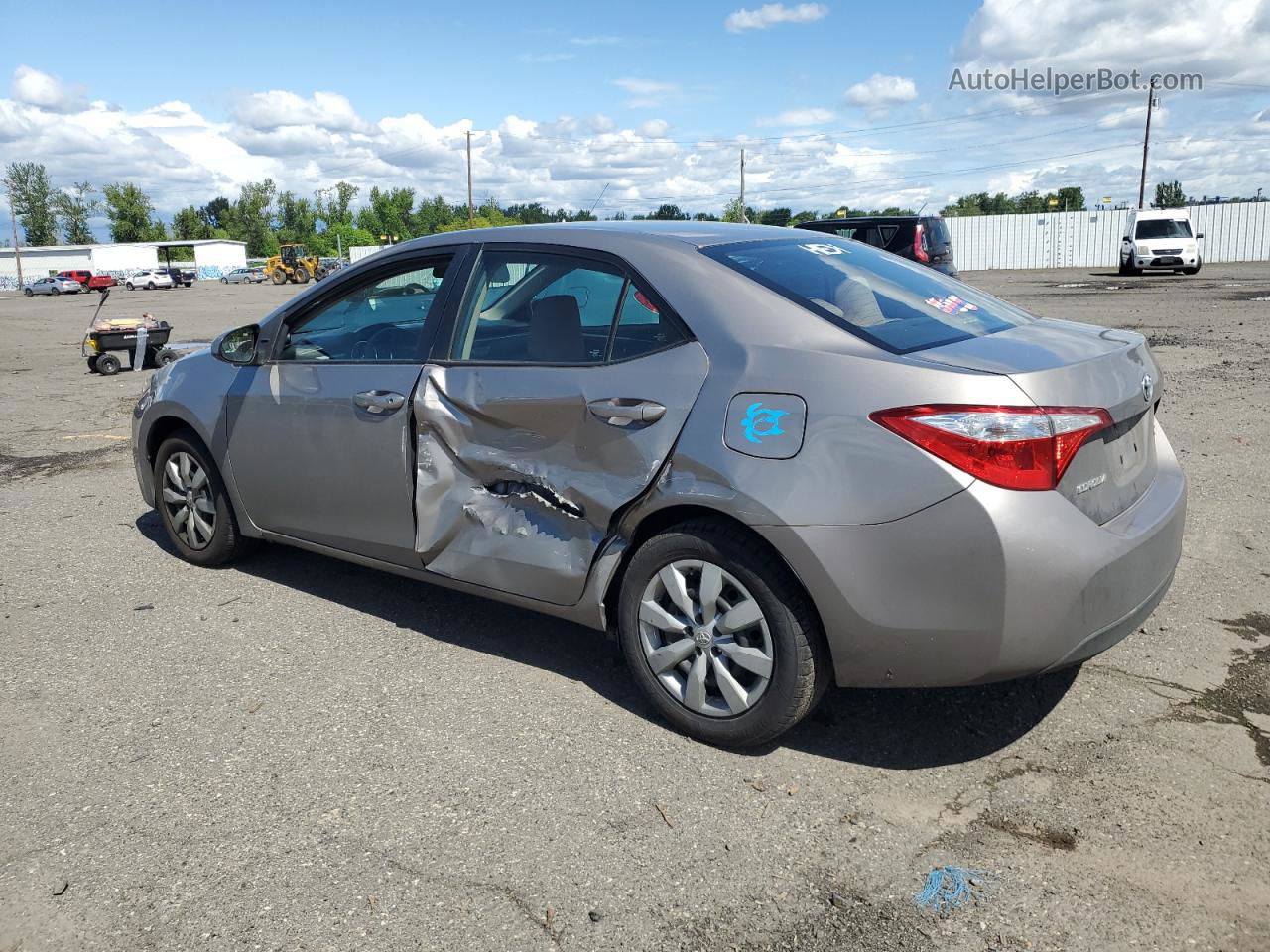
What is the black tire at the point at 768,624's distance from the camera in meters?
3.15

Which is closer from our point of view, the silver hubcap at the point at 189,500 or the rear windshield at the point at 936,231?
the silver hubcap at the point at 189,500

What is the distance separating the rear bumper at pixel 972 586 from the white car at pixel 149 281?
75422 millimetres

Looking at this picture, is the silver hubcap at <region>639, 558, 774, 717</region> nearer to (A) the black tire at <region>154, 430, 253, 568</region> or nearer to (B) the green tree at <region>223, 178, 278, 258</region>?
(A) the black tire at <region>154, 430, 253, 568</region>

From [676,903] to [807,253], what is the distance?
7.63ft

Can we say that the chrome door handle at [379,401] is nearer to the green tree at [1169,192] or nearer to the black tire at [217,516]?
the black tire at [217,516]

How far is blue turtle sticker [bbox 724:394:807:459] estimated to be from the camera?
3092 mm

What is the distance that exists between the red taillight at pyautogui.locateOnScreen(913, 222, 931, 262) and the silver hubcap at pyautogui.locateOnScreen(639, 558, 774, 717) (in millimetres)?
15045

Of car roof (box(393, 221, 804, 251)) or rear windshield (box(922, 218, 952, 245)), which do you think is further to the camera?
rear windshield (box(922, 218, 952, 245))

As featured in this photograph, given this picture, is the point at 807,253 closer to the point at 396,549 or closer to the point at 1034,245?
the point at 396,549

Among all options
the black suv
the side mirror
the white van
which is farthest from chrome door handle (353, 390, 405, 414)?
the white van

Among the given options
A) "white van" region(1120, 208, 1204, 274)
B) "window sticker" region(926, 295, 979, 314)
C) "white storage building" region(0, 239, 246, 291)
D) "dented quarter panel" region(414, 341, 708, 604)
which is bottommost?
"dented quarter panel" region(414, 341, 708, 604)

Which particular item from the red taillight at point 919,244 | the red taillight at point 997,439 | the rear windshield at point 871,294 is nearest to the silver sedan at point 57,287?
the red taillight at point 919,244

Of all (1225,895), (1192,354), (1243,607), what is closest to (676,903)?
(1225,895)

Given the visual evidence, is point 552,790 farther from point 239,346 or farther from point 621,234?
point 239,346
